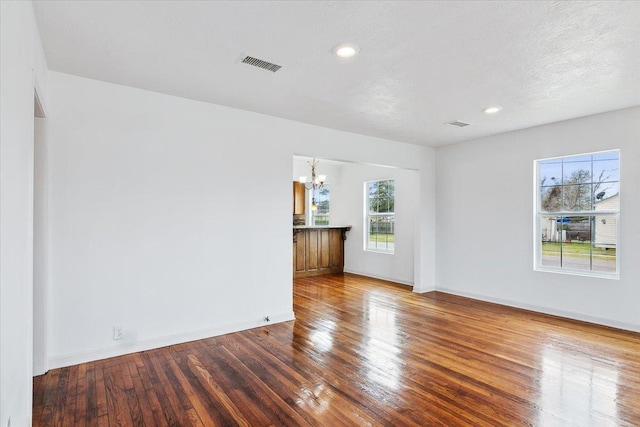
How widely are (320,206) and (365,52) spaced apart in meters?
6.61

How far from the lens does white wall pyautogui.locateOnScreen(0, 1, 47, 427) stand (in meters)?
1.47

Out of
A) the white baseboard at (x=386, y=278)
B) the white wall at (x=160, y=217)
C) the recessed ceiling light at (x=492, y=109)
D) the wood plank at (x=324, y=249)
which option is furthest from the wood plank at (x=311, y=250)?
the recessed ceiling light at (x=492, y=109)

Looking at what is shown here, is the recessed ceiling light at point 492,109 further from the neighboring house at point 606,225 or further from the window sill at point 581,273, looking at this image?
the window sill at point 581,273

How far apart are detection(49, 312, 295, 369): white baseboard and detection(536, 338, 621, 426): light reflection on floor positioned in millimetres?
2820

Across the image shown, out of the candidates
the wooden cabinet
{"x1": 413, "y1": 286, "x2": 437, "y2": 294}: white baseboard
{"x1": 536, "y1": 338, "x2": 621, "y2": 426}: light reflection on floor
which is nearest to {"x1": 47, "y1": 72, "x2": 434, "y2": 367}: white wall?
{"x1": 413, "y1": 286, "x2": 437, "y2": 294}: white baseboard

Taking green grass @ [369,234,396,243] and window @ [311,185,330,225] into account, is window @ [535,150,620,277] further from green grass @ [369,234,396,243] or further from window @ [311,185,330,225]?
window @ [311,185,330,225]

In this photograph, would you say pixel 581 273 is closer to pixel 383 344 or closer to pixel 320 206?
pixel 383 344

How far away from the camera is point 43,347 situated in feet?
9.52

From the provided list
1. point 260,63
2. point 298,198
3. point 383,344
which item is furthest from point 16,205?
point 298,198

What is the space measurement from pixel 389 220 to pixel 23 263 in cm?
615

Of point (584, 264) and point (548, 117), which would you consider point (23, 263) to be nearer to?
point (548, 117)

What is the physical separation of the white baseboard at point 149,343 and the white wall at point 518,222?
3.34 metres

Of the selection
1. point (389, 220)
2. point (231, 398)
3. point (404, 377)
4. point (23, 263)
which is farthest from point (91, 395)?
point (389, 220)

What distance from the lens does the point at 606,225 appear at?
434 centimetres
